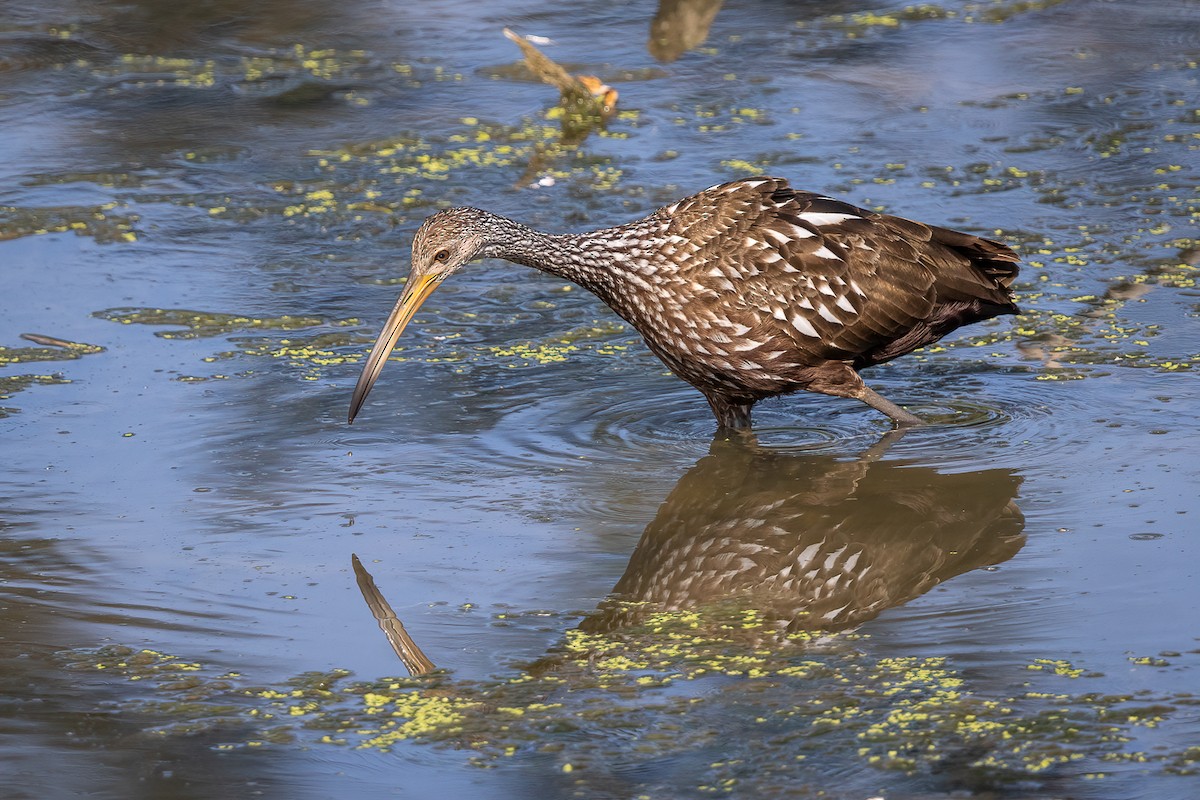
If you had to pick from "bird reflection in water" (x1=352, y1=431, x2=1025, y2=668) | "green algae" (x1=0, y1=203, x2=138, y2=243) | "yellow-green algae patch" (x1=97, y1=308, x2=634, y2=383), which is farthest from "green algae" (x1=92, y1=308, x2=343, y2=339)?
"bird reflection in water" (x1=352, y1=431, x2=1025, y2=668)

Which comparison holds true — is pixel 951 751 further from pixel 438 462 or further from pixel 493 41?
pixel 493 41

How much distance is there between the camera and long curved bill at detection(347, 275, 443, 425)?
23.0ft

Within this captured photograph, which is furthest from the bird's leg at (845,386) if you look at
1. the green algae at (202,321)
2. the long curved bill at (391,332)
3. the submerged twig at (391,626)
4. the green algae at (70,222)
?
the green algae at (70,222)

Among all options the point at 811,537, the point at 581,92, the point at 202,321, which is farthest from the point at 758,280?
the point at 581,92

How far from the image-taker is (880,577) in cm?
580

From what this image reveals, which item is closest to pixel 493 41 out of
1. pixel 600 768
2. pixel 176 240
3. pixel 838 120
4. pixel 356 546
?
pixel 838 120

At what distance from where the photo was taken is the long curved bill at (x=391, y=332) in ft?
23.0

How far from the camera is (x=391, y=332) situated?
23.1 ft

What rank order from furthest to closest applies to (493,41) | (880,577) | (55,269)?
(493,41) < (55,269) < (880,577)

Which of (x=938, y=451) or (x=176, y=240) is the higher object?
(x=176, y=240)

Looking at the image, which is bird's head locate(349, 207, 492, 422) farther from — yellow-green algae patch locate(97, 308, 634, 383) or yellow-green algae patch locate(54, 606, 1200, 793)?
yellow-green algae patch locate(54, 606, 1200, 793)

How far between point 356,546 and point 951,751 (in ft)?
8.17

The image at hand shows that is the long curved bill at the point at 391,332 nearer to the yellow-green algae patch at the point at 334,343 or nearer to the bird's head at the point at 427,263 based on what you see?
the bird's head at the point at 427,263

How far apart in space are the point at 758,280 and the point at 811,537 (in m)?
1.24
